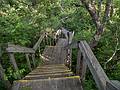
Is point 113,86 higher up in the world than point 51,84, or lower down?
higher up

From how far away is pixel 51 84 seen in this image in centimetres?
487

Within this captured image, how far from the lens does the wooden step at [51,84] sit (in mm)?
4686

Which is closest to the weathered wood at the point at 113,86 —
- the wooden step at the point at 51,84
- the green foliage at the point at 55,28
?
the wooden step at the point at 51,84

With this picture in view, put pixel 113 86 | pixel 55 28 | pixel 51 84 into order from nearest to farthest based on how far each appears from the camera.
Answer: pixel 113 86
pixel 51 84
pixel 55 28

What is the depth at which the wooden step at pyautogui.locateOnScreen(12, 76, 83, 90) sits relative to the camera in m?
4.69

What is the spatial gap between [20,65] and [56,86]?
13.5 ft

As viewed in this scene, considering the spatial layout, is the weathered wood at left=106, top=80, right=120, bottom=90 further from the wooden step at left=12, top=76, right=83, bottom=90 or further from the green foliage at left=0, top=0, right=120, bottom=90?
the green foliage at left=0, top=0, right=120, bottom=90

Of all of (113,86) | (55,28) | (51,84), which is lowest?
(55,28)

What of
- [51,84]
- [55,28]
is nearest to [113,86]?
[51,84]

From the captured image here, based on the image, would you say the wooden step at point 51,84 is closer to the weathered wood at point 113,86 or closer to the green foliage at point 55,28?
the green foliage at point 55,28

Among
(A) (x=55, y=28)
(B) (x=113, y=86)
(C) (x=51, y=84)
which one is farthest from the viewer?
(A) (x=55, y=28)

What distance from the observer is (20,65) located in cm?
864

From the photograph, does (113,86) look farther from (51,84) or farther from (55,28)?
(55,28)

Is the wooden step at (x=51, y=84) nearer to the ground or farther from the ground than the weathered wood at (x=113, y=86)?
nearer to the ground
